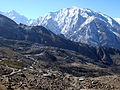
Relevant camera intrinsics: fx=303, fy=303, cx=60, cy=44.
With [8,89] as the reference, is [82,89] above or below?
below

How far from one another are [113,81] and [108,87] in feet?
46.6

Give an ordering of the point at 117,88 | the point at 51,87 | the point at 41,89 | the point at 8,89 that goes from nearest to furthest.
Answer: the point at 8,89
the point at 41,89
the point at 51,87
the point at 117,88

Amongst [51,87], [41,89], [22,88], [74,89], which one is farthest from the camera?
[74,89]

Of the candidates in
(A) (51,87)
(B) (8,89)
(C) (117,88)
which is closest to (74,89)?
(A) (51,87)

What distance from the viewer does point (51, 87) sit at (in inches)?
4675

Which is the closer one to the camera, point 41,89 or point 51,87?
point 41,89

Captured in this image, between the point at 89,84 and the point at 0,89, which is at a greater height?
the point at 0,89

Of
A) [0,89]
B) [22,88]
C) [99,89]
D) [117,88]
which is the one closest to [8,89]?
[0,89]

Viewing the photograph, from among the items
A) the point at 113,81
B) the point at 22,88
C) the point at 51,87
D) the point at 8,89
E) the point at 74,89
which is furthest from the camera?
the point at 113,81

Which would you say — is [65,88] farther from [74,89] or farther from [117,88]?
[117,88]

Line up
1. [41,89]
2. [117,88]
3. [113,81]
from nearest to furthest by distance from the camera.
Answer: [41,89], [117,88], [113,81]

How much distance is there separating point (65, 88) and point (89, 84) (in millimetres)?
21276

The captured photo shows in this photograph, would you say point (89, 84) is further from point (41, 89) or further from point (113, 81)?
point (41, 89)

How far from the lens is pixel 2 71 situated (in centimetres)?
14612
